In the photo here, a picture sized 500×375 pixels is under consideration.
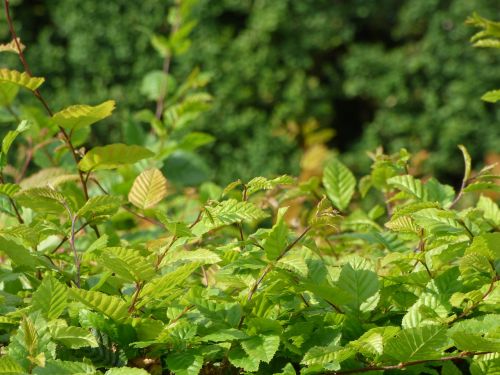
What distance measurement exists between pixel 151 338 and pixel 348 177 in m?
0.75

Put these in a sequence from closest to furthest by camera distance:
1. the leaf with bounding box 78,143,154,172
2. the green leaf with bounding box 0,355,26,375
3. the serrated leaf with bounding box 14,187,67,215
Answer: the green leaf with bounding box 0,355,26,375 → the serrated leaf with bounding box 14,187,67,215 → the leaf with bounding box 78,143,154,172

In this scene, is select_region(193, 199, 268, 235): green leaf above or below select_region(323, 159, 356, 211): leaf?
above

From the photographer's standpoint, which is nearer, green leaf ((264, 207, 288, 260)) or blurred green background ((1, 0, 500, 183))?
green leaf ((264, 207, 288, 260))

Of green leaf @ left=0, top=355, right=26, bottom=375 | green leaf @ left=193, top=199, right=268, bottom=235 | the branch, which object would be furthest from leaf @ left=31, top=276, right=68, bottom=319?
the branch

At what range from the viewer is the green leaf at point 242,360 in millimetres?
980

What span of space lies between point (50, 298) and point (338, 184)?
788 millimetres

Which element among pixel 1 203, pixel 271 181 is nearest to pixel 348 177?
pixel 271 181

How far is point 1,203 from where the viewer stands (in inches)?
54.1

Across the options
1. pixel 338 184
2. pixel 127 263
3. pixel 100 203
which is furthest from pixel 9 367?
pixel 338 184

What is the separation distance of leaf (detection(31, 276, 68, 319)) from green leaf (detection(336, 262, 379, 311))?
1.25ft

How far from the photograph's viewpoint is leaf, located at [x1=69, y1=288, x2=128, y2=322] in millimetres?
970

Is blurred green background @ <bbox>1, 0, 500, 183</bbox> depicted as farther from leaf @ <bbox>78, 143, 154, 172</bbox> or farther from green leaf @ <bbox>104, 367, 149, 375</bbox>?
green leaf @ <bbox>104, 367, 149, 375</bbox>

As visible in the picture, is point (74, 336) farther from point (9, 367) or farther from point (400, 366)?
point (400, 366)

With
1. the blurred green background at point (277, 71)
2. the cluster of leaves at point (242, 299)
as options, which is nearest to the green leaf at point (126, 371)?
the cluster of leaves at point (242, 299)
